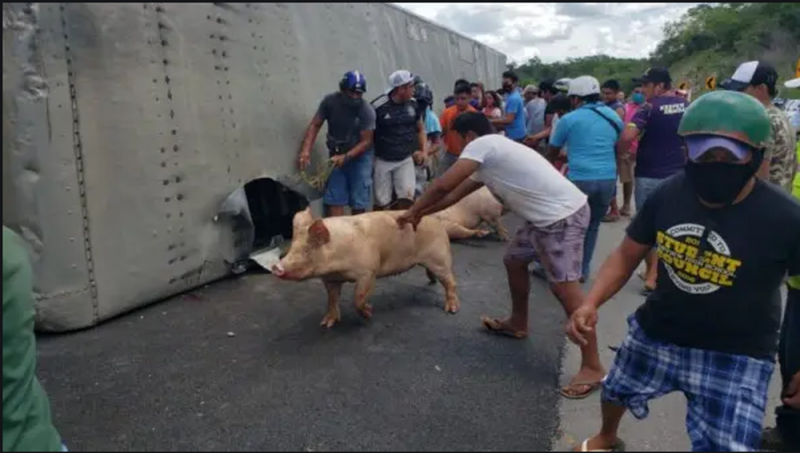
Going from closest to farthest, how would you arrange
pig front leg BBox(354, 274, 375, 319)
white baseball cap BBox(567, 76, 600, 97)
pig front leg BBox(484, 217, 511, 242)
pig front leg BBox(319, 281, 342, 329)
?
1. pig front leg BBox(354, 274, 375, 319)
2. pig front leg BBox(319, 281, 342, 329)
3. white baseball cap BBox(567, 76, 600, 97)
4. pig front leg BBox(484, 217, 511, 242)

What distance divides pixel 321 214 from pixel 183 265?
216cm

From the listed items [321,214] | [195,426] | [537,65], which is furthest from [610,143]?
[537,65]

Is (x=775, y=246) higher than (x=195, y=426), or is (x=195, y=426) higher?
(x=775, y=246)

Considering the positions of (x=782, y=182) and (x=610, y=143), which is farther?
(x=610, y=143)

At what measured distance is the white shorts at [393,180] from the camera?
750cm

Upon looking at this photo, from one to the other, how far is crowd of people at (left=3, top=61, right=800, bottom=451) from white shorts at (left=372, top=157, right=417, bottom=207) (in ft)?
6.22

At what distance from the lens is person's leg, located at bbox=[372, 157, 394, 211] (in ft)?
24.6

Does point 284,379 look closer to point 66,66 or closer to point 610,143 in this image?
point 66,66

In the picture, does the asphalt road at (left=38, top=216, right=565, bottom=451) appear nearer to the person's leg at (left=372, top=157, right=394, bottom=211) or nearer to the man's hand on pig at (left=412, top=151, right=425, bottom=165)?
the person's leg at (left=372, top=157, right=394, bottom=211)

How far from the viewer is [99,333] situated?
189 inches

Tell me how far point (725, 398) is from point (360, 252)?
2.66 m

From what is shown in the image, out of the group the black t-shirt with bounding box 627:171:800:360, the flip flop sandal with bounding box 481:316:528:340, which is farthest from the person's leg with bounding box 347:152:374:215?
the black t-shirt with bounding box 627:171:800:360

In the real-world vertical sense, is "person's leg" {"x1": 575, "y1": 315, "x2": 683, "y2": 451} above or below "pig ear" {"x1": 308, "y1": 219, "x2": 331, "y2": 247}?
below

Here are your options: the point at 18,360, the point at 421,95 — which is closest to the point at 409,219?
the point at 18,360
